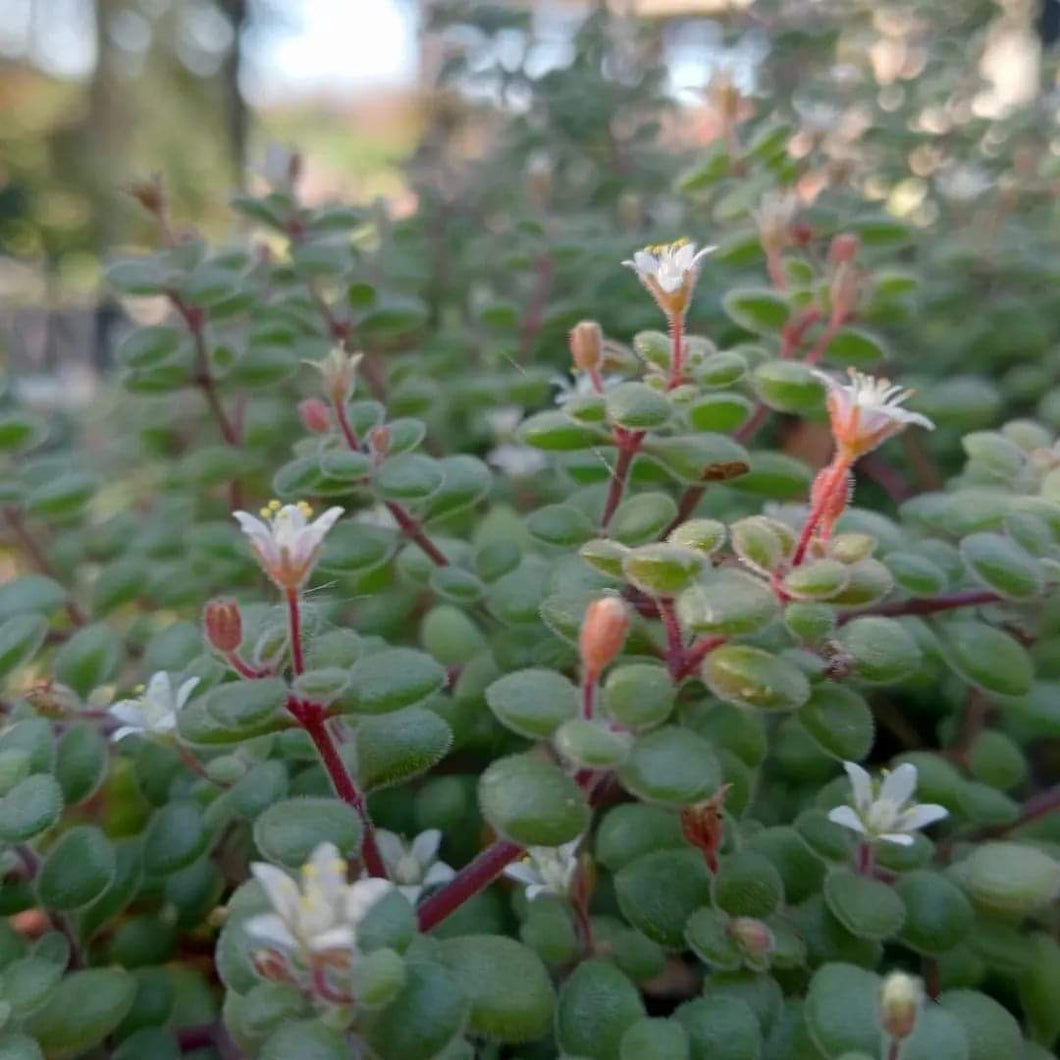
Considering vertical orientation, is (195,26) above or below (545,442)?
above

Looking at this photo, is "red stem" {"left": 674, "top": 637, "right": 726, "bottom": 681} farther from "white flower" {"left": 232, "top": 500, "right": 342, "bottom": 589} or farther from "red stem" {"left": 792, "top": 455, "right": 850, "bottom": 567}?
"white flower" {"left": 232, "top": 500, "right": 342, "bottom": 589}

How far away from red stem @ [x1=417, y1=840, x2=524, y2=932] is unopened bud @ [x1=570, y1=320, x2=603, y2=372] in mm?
328

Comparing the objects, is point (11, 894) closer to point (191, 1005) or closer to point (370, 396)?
point (191, 1005)

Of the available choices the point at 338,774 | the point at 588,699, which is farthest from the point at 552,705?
the point at 338,774

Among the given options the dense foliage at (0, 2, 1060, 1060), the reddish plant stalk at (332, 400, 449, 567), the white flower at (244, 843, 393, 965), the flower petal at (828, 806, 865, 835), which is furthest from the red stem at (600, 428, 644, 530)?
the white flower at (244, 843, 393, 965)

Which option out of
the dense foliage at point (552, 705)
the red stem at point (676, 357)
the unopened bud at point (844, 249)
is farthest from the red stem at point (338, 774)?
the unopened bud at point (844, 249)

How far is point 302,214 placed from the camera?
1.03 meters

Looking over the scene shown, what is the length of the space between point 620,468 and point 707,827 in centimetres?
25

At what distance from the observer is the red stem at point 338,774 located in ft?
1.74

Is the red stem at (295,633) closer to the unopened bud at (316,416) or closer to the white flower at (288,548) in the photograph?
the white flower at (288,548)

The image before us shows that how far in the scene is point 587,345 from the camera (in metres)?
0.71

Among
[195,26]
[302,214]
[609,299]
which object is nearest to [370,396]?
[302,214]

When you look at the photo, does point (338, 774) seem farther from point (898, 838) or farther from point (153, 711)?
point (898, 838)

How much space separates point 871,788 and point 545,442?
0.97ft
